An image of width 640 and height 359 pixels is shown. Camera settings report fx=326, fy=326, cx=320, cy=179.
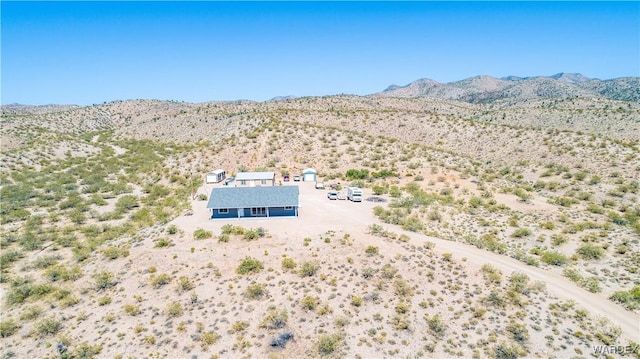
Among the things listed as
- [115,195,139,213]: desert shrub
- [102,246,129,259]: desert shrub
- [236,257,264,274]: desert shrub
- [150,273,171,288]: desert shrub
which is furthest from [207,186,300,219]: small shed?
[115,195,139,213]: desert shrub

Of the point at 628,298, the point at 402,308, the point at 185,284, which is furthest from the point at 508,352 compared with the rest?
the point at 185,284

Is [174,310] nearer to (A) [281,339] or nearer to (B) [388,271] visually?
(A) [281,339]

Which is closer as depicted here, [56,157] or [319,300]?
[319,300]

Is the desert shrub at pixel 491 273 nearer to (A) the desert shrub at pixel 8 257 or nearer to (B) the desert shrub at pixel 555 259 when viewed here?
(B) the desert shrub at pixel 555 259

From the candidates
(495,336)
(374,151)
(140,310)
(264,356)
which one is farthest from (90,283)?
(374,151)

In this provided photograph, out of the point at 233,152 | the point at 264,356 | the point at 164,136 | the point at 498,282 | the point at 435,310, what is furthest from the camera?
the point at 164,136

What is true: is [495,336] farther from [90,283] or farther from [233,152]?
[233,152]

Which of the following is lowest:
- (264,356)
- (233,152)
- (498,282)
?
(264,356)
